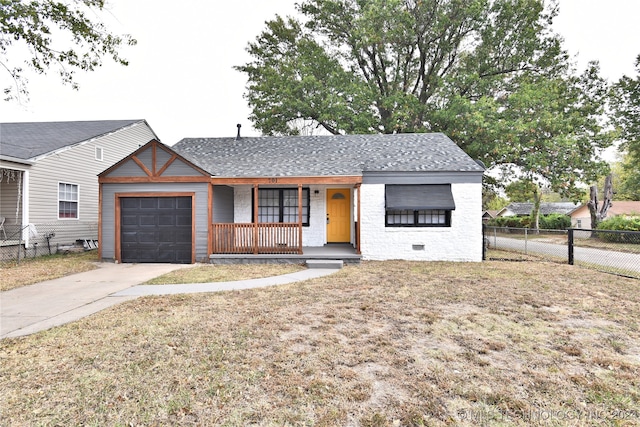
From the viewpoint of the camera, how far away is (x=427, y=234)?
10.6 metres

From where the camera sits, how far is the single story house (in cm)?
993

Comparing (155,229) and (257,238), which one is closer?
(155,229)

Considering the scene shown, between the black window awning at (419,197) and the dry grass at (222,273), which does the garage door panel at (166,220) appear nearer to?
the dry grass at (222,273)

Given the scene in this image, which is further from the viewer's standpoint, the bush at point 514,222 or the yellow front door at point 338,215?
the bush at point 514,222

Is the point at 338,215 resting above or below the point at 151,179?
below

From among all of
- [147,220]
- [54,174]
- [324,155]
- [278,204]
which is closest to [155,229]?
[147,220]

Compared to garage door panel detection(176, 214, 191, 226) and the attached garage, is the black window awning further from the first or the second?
garage door panel detection(176, 214, 191, 226)

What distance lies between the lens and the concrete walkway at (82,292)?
4562 mm

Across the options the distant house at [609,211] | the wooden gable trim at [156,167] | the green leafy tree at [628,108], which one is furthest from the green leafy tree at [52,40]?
the distant house at [609,211]

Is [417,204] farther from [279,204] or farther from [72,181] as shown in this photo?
[72,181]

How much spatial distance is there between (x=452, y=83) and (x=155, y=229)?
1616 cm

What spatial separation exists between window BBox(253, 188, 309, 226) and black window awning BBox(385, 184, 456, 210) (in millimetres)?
3283

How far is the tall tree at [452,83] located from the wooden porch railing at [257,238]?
30.3 feet

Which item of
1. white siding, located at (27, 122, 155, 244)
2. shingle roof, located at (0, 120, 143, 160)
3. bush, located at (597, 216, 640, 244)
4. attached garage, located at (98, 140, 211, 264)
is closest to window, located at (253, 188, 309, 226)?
attached garage, located at (98, 140, 211, 264)
